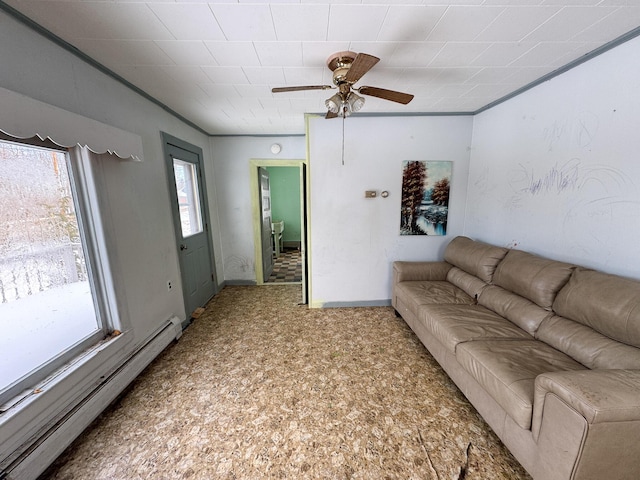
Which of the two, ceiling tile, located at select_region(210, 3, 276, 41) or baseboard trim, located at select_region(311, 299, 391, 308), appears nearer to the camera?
ceiling tile, located at select_region(210, 3, 276, 41)

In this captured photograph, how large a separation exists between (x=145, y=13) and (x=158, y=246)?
1830 millimetres

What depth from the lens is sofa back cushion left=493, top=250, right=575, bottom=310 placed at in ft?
5.50

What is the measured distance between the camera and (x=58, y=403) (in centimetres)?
136

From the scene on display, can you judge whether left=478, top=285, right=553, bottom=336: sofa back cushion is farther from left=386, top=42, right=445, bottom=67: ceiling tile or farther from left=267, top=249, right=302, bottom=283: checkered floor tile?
left=267, top=249, right=302, bottom=283: checkered floor tile

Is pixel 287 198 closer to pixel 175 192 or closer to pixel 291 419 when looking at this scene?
pixel 175 192

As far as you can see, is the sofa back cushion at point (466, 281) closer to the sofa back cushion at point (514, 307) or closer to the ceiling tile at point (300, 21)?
the sofa back cushion at point (514, 307)

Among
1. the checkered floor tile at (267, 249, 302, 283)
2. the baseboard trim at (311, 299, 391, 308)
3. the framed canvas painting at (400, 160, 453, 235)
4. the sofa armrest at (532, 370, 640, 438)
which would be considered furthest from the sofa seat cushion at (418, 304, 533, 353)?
the checkered floor tile at (267, 249, 302, 283)

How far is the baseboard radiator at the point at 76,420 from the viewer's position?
1172 millimetres

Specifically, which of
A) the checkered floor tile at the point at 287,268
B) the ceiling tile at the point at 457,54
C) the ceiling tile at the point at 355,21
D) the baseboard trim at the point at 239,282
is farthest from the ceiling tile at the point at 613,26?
the baseboard trim at the point at 239,282

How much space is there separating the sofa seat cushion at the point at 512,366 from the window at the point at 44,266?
2619 millimetres

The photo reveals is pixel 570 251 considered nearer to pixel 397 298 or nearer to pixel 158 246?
pixel 397 298

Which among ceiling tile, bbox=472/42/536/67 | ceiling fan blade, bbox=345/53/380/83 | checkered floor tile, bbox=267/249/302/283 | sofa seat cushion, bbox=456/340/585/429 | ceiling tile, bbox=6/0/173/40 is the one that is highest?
ceiling tile, bbox=472/42/536/67

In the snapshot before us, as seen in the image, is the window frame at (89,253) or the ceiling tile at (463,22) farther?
the window frame at (89,253)

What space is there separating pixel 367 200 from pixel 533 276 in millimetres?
1768
